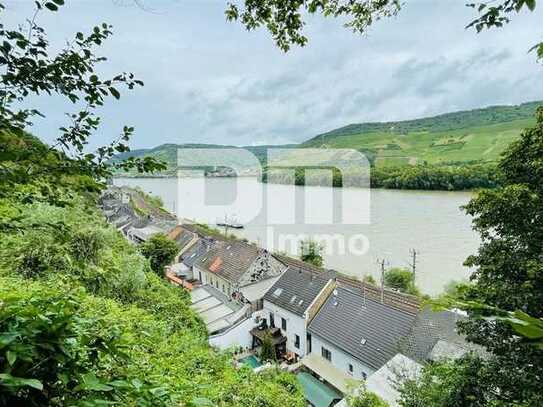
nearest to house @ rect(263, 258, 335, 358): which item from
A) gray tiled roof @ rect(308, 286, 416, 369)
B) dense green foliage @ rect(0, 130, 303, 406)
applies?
gray tiled roof @ rect(308, 286, 416, 369)

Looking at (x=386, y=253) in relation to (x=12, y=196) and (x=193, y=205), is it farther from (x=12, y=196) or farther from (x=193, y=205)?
(x=193, y=205)

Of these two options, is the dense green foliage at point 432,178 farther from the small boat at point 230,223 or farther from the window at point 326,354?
the window at point 326,354

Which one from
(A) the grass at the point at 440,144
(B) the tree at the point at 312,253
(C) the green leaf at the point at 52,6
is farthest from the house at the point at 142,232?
(A) the grass at the point at 440,144

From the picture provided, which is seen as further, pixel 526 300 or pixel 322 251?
pixel 322 251

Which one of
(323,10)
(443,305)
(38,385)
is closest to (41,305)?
(38,385)

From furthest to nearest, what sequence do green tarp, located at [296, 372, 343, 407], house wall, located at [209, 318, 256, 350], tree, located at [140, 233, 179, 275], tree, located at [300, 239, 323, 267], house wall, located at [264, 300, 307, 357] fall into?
tree, located at [300, 239, 323, 267], tree, located at [140, 233, 179, 275], house wall, located at [264, 300, 307, 357], house wall, located at [209, 318, 256, 350], green tarp, located at [296, 372, 343, 407]

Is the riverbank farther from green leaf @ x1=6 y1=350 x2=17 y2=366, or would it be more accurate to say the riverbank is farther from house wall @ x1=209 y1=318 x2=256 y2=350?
green leaf @ x1=6 y1=350 x2=17 y2=366

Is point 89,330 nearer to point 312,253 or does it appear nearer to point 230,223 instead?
point 312,253
